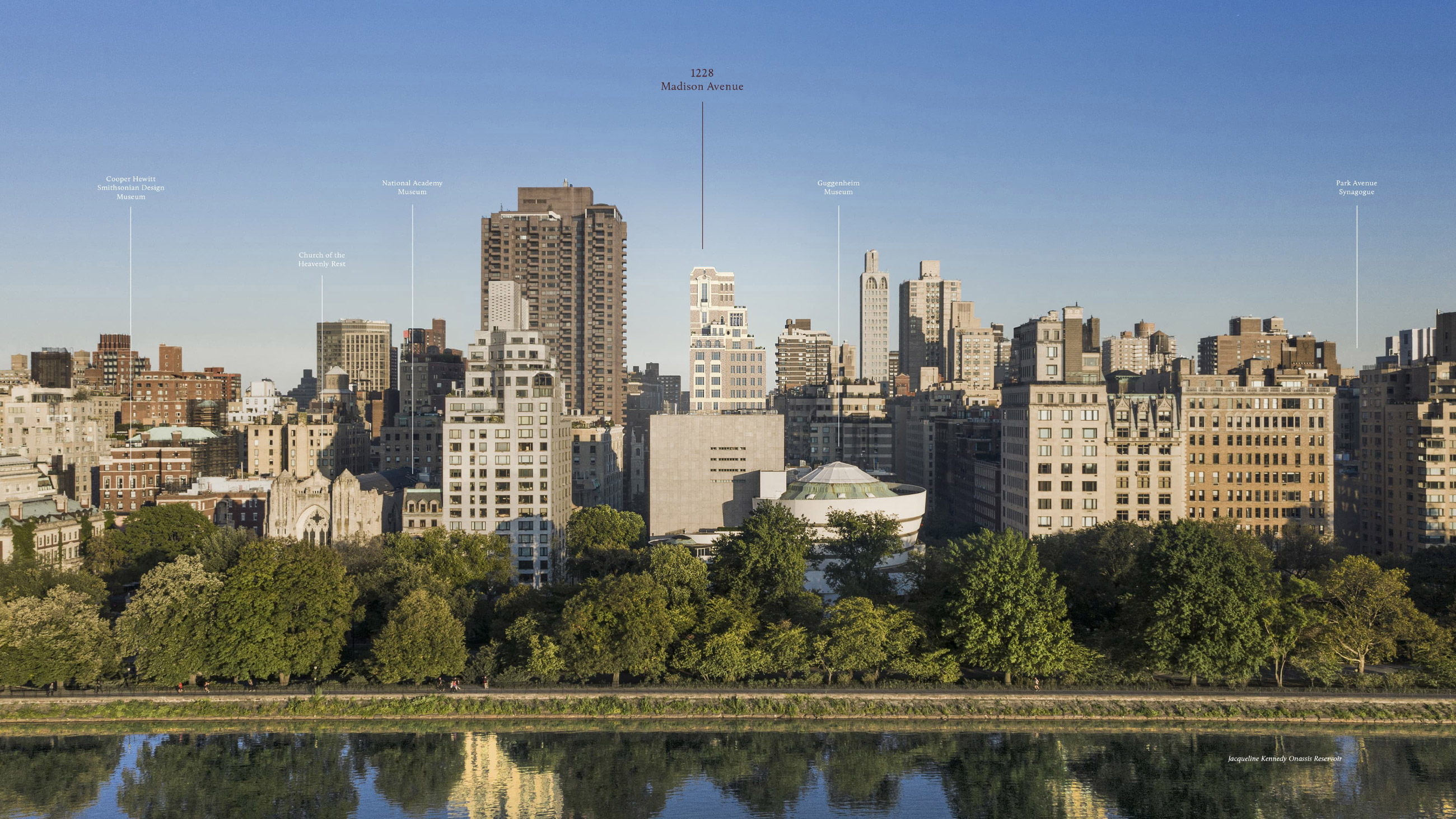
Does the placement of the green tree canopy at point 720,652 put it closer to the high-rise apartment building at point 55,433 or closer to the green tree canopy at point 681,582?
the green tree canopy at point 681,582

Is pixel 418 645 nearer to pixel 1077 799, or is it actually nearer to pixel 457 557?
pixel 457 557

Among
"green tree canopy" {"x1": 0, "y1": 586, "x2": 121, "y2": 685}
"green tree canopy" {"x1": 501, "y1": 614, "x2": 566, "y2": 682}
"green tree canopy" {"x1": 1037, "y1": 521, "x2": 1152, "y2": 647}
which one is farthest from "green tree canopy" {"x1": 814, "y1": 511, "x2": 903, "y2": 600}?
"green tree canopy" {"x1": 0, "y1": 586, "x2": 121, "y2": 685}

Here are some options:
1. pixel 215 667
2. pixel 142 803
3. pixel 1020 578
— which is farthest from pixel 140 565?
pixel 1020 578

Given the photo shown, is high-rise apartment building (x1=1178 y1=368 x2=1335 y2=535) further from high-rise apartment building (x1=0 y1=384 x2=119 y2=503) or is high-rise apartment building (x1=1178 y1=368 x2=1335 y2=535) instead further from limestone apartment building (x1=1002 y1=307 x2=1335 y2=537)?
high-rise apartment building (x1=0 y1=384 x2=119 y2=503)

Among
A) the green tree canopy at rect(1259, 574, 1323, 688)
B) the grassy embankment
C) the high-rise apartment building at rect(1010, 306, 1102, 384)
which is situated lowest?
the grassy embankment

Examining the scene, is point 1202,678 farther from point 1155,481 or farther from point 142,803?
point 142,803

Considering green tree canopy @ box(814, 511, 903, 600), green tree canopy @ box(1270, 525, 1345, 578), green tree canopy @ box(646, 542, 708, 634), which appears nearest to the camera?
green tree canopy @ box(646, 542, 708, 634)
